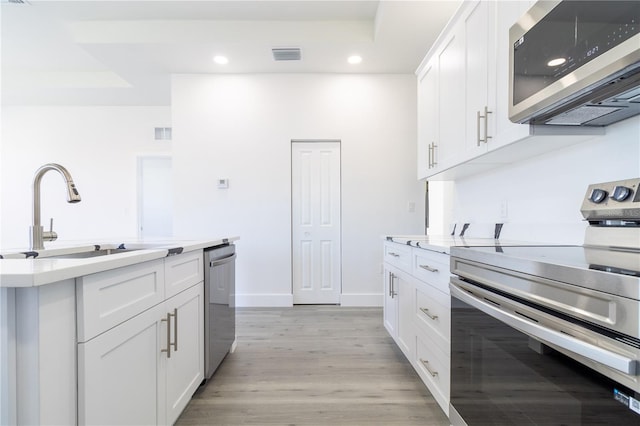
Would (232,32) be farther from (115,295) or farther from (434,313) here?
(434,313)

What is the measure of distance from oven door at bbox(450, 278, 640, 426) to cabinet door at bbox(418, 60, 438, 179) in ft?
4.62

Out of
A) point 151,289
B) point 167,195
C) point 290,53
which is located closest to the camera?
point 151,289

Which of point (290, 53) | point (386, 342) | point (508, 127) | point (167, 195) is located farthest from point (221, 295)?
point (167, 195)

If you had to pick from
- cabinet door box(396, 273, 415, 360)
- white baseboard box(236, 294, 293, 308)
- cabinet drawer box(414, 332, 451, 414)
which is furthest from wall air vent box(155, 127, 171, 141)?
cabinet drawer box(414, 332, 451, 414)

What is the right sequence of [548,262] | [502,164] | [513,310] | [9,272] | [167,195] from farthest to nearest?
[167,195] < [502,164] < [513,310] < [548,262] < [9,272]

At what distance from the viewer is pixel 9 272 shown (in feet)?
2.33

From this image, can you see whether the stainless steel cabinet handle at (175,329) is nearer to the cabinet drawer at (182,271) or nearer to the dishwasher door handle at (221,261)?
the cabinet drawer at (182,271)

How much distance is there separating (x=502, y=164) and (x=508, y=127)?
0.65m

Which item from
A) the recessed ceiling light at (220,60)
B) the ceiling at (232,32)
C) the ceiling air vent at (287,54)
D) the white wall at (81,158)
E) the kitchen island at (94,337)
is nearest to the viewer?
the kitchen island at (94,337)

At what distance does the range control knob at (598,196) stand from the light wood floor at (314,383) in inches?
49.5

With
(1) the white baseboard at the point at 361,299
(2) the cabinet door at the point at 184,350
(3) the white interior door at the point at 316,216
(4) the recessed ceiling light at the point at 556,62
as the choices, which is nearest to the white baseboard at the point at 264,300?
(3) the white interior door at the point at 316,216

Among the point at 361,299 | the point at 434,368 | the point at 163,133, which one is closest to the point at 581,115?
the point at 434,368

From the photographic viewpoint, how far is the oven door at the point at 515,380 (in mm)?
672

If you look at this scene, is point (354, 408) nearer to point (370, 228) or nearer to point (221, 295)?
point (221, 295)
